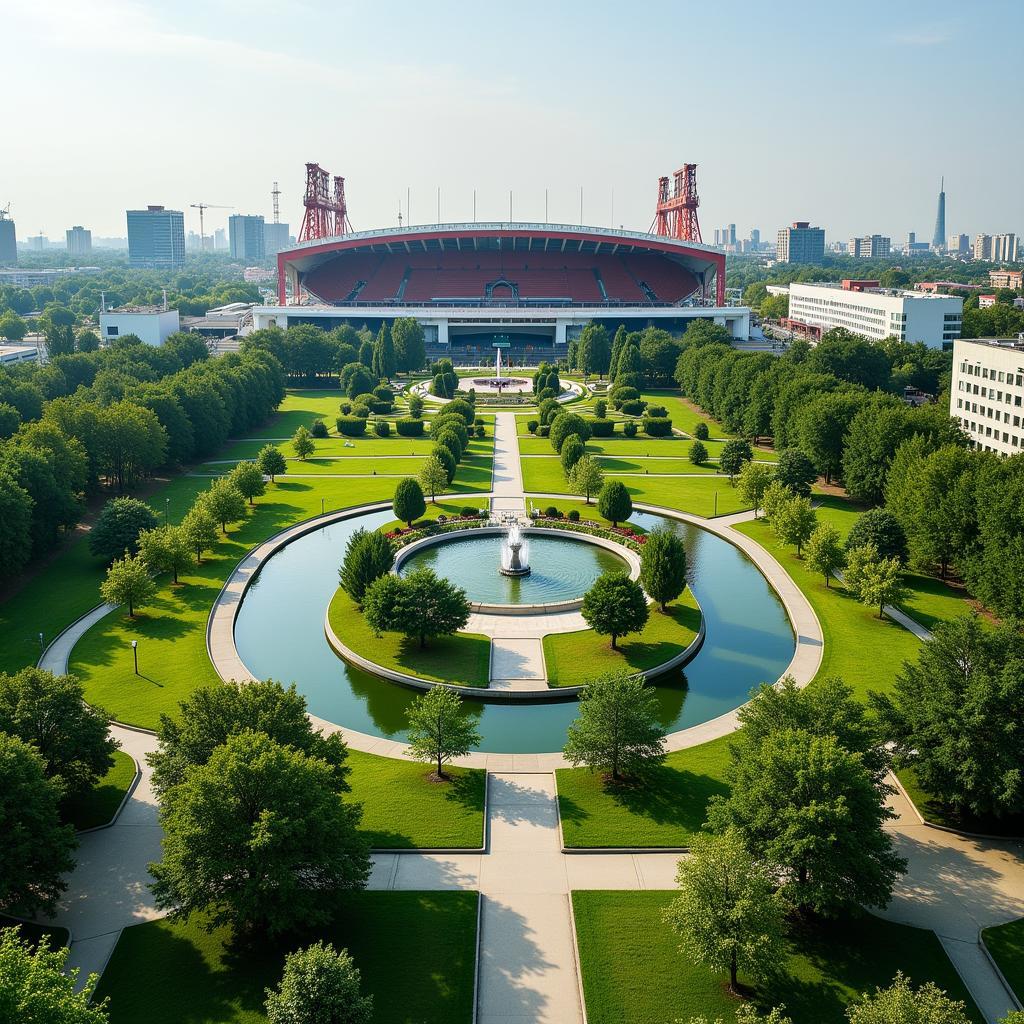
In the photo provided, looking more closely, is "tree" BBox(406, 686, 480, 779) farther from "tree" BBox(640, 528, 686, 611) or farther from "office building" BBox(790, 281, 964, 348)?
"office building" BBox(790, 281, 964, 348)

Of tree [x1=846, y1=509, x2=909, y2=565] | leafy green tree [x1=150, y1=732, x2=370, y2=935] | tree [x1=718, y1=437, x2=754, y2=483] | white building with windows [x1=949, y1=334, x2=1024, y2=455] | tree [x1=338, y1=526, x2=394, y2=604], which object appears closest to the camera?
leafy green tree [x1=150, y1=732, x2=370, y2=935]

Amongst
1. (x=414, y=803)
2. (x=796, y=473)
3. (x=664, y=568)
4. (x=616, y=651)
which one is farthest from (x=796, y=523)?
(x=414, y=803)

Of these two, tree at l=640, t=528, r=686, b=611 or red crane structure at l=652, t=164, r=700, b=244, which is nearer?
tree at l=640, t=528, r=686, b=611

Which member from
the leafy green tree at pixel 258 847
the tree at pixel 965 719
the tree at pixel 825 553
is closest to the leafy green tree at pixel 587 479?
the tree at pixel 825 553

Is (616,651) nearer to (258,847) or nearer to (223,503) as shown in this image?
(258,847)

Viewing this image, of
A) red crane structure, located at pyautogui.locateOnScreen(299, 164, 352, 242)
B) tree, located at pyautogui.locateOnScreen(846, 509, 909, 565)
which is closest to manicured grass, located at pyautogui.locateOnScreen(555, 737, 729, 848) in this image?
tree, located at pyautogui.locateOnScreen(846, 509, 909, 565)
